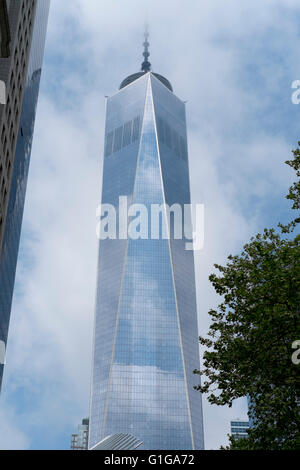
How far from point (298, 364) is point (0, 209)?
104ft

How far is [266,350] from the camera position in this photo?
22.7 m

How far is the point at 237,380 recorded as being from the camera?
77.9 ft

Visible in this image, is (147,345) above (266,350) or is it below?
above

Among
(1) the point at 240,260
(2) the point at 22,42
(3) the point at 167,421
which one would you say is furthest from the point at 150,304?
(1) the point at 240,260

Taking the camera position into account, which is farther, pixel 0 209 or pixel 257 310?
pixel 0 209

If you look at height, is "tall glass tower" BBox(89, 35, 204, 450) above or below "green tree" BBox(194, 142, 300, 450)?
above

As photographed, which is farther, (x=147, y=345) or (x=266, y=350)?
(x=147, y=345)

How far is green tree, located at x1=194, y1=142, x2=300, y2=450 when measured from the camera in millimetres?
22000

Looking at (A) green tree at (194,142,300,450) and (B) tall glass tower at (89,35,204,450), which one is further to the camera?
(B) tall glass tower at (89,35,204,450)

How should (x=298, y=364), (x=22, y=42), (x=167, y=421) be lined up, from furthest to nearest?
(x=167, y=421) < (x=22, y=42) < (x=298, y=364)

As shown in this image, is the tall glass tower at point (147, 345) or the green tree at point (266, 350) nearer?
the green tree at point (266, 350)

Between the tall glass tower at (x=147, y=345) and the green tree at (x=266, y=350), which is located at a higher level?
the tall glass tower at (x=147, y=345)

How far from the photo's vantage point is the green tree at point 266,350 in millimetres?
22000
